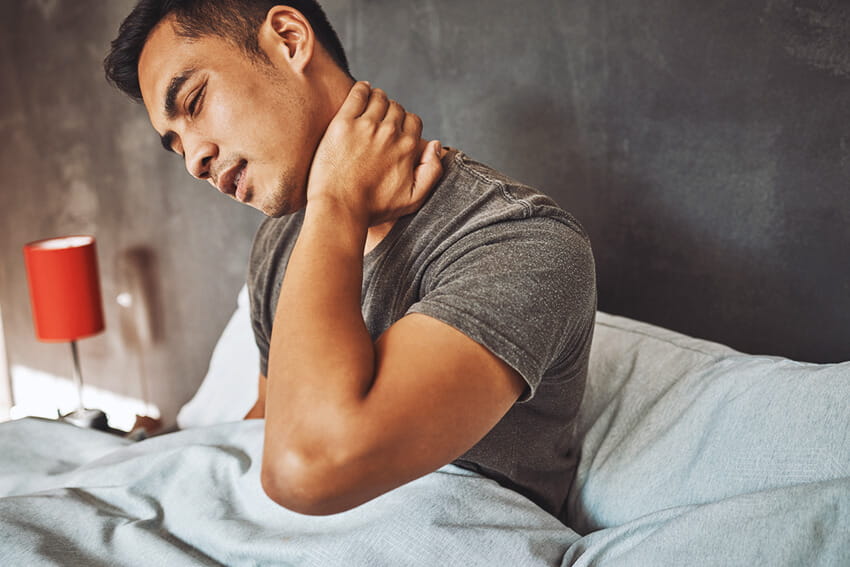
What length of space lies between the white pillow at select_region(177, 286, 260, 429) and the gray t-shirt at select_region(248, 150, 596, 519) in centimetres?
72

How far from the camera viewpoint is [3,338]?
314 centimetres

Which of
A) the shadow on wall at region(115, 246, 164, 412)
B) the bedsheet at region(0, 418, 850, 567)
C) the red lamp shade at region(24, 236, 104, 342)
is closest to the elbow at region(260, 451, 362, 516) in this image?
the bedsheet at region(0, 418, 850, 567)

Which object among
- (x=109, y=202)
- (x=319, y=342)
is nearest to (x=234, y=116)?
(x=319, y=342)

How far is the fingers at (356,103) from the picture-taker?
96 centimetres

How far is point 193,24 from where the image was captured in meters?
1.00

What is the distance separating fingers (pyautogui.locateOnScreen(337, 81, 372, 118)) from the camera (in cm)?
96

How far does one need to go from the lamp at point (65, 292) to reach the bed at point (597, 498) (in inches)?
44.4

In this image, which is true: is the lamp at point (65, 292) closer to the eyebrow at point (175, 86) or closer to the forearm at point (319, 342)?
the eyebrow at point (175, 86)

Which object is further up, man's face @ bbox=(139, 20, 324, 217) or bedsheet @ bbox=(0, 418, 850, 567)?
man's face @ bbox=(139, 20, 324, 217)

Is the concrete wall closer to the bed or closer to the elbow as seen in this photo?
the bed

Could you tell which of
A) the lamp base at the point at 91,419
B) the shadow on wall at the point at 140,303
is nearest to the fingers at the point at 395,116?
the lamp base at the point at 91,419

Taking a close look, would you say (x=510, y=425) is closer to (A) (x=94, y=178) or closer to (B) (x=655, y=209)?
(B) (x=655, y=209)

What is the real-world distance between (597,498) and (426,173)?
559mm

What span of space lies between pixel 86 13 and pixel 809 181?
240cm
